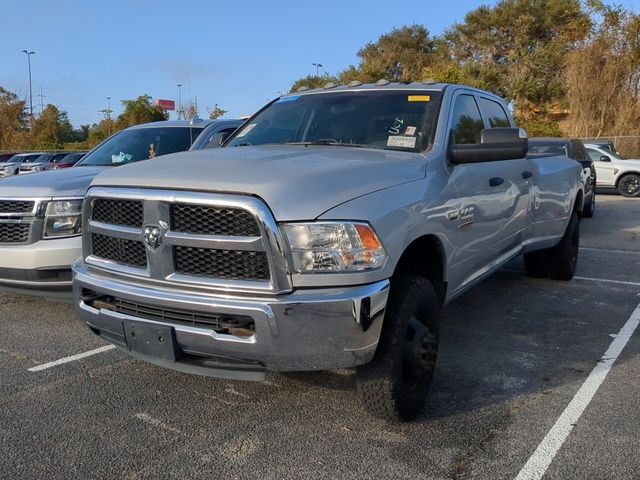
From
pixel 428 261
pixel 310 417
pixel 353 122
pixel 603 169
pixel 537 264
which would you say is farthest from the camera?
pixel 603 169

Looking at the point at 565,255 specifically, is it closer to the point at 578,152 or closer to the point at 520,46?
the point at 578,152

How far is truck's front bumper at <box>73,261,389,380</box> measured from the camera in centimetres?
274

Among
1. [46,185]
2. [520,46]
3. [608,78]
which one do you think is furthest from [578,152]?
[520,46]

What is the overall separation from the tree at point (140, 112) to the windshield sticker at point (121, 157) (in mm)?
33599

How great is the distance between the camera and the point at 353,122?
13.7ft

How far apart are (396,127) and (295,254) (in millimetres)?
1596

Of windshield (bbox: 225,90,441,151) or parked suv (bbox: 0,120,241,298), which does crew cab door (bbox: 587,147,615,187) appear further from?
parked suv (bbox: 0,120,241,298)

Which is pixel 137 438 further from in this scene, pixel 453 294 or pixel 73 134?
pixel 73 134

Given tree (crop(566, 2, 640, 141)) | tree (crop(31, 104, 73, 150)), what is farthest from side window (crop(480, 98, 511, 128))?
tree (crop(31, 104, 73, 150))

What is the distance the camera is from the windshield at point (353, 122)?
3.95 m

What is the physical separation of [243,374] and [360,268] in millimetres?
765

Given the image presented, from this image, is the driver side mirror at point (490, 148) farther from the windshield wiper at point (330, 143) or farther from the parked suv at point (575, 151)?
the parked suv at point (575, 151)

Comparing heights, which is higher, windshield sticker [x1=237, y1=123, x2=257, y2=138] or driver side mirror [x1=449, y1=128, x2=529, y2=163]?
windshield sticker [x1=237, y1=123, x2=257, y2=138]

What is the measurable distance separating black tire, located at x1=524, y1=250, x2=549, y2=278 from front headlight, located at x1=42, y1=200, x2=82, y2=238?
15.1 ft
